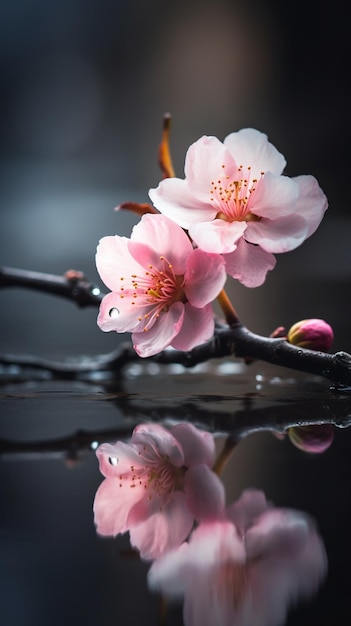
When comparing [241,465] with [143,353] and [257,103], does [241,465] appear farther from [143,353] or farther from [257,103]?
[257,103]

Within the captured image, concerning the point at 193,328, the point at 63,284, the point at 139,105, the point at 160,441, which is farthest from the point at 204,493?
the point at 139,105

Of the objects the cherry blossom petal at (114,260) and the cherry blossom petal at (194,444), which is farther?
the cherry blossom petal at (114,260)

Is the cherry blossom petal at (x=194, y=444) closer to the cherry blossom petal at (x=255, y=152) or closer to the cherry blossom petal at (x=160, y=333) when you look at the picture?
the cherry blossom petal at (x=160, y=333)

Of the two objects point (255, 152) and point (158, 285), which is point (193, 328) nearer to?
point (158, 285)

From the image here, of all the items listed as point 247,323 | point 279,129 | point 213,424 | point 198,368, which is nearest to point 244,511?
point 213,424

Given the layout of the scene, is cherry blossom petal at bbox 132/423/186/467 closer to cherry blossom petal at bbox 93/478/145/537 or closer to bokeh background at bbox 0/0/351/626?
cherry blossom petal at bbox 93/478/145/537

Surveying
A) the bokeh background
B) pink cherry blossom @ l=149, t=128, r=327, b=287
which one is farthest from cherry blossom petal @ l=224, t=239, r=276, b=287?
the bokeh background

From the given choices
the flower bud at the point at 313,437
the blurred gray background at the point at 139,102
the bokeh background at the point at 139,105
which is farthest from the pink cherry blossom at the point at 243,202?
the blurred gray background at the point at 139,102
